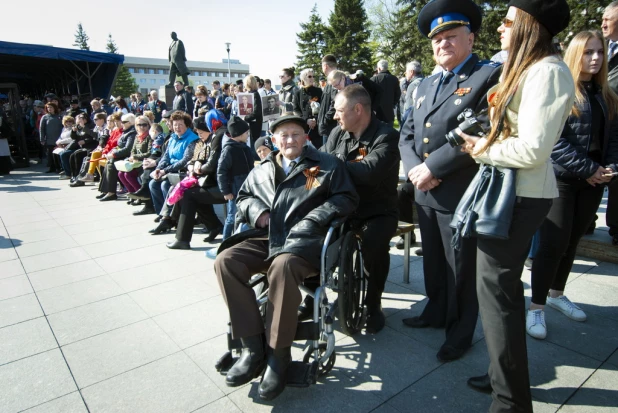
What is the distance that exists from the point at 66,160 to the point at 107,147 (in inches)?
106

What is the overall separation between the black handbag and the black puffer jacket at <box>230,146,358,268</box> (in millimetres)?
842

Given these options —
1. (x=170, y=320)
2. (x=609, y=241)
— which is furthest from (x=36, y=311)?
(x=609, y=241)

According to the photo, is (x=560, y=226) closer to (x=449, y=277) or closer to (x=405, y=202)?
(x=449, y=277)

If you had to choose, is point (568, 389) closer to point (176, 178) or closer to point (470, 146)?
point (470, 146)

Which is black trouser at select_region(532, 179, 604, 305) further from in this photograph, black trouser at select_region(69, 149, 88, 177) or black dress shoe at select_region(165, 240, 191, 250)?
black trouser at select_region(69, 149, 88, 177)

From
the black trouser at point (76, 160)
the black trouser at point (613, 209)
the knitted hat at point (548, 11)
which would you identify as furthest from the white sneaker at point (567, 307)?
the black trouser at point (76, 160)

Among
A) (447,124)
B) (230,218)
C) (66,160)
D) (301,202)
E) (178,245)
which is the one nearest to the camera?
(447,124)

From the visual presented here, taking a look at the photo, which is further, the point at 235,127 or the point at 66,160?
the point at 66,160

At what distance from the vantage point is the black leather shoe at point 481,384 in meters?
2.22

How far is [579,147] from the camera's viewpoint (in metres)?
2.79

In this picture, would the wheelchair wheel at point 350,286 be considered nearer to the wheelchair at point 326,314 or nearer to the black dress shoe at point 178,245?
the wheelchair at point 326,314

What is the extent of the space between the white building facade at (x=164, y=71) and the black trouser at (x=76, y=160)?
247 ft

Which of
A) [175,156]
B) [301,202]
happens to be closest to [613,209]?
[301,202]

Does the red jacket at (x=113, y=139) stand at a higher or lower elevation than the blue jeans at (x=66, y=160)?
higher
